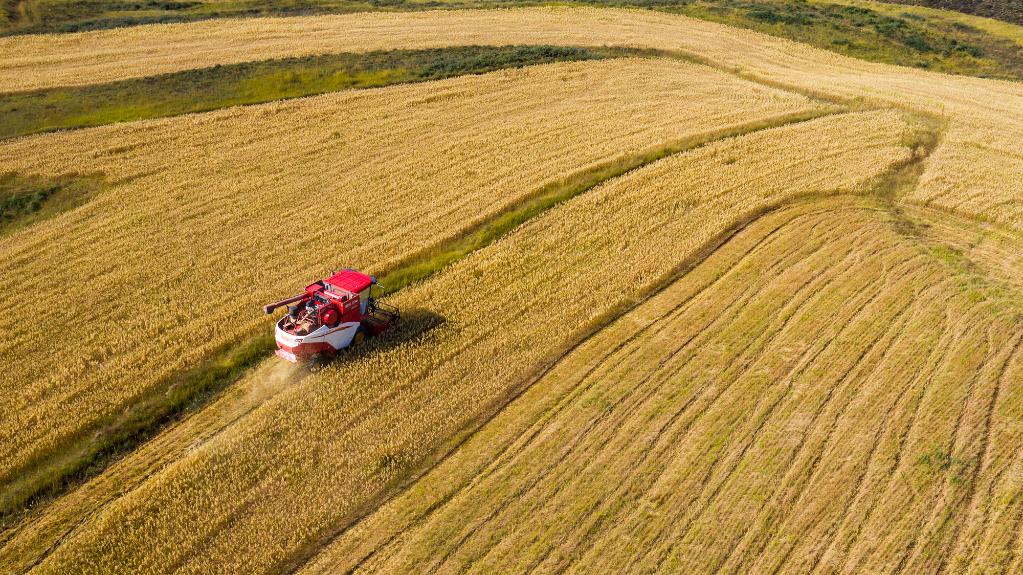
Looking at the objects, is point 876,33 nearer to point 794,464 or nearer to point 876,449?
point 876,449

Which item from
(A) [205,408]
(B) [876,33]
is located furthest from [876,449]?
(B) [876,33]

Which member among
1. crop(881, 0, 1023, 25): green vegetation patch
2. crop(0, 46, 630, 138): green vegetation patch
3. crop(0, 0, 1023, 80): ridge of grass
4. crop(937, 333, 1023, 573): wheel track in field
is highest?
crop(881, 0, 1023, 25): green vegetation patch

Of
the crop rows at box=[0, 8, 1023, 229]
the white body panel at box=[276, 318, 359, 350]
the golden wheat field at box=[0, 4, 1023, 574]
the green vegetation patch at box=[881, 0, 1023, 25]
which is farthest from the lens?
the green vegetation patch at box=[881, 0, 1023, 25]

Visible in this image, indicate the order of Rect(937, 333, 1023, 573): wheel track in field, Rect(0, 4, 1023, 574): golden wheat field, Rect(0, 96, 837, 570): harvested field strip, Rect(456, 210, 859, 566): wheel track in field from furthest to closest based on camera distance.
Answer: Rect(456, 210, 859, 566): wheel track in field
Rect(0, 96, 837, 570): harvested field strip
Rect(0, 4, 1023, 574): golden wheat field
Rect(937, 333, 1023, 573): wheel track in field

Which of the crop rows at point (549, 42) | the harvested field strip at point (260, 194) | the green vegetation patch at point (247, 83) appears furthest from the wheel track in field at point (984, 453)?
Answer: the green vegetation patch at point (247, 83)

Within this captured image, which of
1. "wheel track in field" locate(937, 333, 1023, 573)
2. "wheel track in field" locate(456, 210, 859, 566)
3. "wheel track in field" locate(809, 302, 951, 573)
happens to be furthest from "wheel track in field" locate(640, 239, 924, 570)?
"wheel track in field" locate(937, 333, 1023, 573)

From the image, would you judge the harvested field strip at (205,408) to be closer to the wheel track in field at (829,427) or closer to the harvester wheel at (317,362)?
the harvester wheel at (317,362)

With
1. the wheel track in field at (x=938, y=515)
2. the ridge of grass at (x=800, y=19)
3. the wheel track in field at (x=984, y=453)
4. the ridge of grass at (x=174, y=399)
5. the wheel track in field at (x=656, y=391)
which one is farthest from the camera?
the ridge of grass at (x=800, y=19)

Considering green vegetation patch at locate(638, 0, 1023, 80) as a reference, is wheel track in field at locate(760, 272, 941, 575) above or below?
below

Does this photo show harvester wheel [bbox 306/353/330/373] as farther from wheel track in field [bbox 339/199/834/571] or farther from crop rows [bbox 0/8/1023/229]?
crop rows [bbox 0/8/1023/229]
